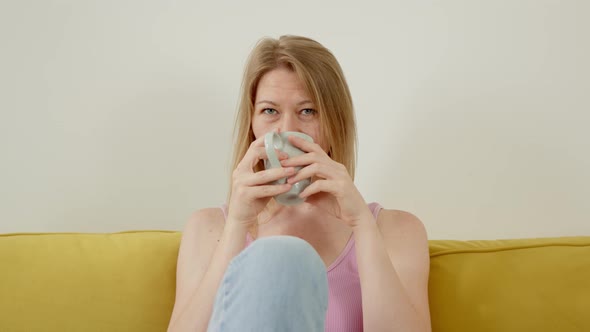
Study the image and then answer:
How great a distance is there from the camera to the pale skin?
116 cm

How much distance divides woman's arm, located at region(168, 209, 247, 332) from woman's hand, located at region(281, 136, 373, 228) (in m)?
0.19

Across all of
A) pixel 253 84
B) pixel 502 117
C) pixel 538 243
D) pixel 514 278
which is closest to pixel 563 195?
pixel 502 117

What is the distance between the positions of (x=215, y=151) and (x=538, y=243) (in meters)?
0.98

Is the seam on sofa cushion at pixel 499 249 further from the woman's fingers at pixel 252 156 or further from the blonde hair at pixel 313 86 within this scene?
the woman's fingers at pixel 252 156

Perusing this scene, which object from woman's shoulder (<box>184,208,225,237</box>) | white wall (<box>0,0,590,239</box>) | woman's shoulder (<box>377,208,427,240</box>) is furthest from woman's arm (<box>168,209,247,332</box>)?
white wall (<box>0,0,590,239</box>)

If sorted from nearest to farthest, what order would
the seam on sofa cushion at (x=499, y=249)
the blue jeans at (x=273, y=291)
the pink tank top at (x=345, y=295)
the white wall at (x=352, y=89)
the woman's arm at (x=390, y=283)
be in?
the blue jeans at (x=273, y=291) → the woman's arm at (x=390, y=283) → the pink tank top at (x=345, y=295) → the seam on sofa cushion at (x=499, y=249) → the white wall at (x=352, y=89)

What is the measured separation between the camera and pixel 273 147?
117 cm

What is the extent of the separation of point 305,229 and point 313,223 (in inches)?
1.1

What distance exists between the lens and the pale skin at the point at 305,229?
116 centimetres

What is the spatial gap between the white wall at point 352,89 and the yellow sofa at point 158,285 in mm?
420

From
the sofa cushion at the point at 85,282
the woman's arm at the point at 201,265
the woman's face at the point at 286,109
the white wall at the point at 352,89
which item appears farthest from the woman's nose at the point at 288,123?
the white wall at the point at 352,89

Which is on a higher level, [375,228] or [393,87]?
[393,87]

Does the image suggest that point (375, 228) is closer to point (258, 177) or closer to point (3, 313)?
point (258, 177)

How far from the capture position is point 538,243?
137cm
